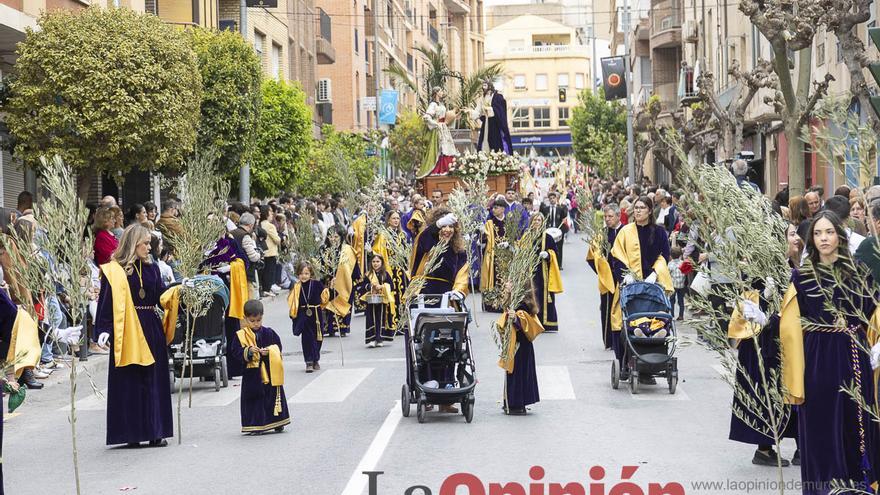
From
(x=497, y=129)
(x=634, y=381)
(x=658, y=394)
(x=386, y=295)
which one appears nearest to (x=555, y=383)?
(x=634, y=381)

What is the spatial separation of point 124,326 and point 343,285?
24.4 feet

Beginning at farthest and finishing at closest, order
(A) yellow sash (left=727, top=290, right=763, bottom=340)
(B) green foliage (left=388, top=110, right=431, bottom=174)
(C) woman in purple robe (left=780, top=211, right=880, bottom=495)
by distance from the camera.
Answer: (B) green foliage (left=388, top=110, right=431, bottom=174) < (A) yellow sash (left=727, top=290, right=763, bottom=340) < (C) woman in purple robe (left=780, top=211, right=880, bottom=495)

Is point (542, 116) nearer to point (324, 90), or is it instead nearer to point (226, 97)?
point (324, 90)

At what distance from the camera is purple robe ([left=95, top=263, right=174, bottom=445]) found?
10.6 meters

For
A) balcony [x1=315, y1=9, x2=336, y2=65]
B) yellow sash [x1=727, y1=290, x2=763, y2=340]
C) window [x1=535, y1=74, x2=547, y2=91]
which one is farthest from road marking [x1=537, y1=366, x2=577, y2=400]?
window [x1=535, y1=74, x2=547, y2=91]

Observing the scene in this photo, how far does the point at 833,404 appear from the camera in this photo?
7.52 metres

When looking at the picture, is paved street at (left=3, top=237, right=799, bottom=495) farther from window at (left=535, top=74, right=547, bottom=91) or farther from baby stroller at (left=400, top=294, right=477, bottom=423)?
window at (left=535, top=74, right=547, bottom=91)

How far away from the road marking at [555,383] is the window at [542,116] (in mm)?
124745

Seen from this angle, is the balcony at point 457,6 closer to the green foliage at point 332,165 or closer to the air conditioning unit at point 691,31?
the air conditioning unit at point 691,31

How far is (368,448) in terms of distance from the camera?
10133mm

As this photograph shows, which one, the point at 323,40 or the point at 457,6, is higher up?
the point at 457,6

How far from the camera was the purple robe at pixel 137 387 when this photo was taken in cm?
1059

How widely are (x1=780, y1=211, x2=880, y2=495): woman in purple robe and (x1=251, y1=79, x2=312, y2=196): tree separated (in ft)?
82.0

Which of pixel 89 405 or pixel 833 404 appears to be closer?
pixel 833 404
